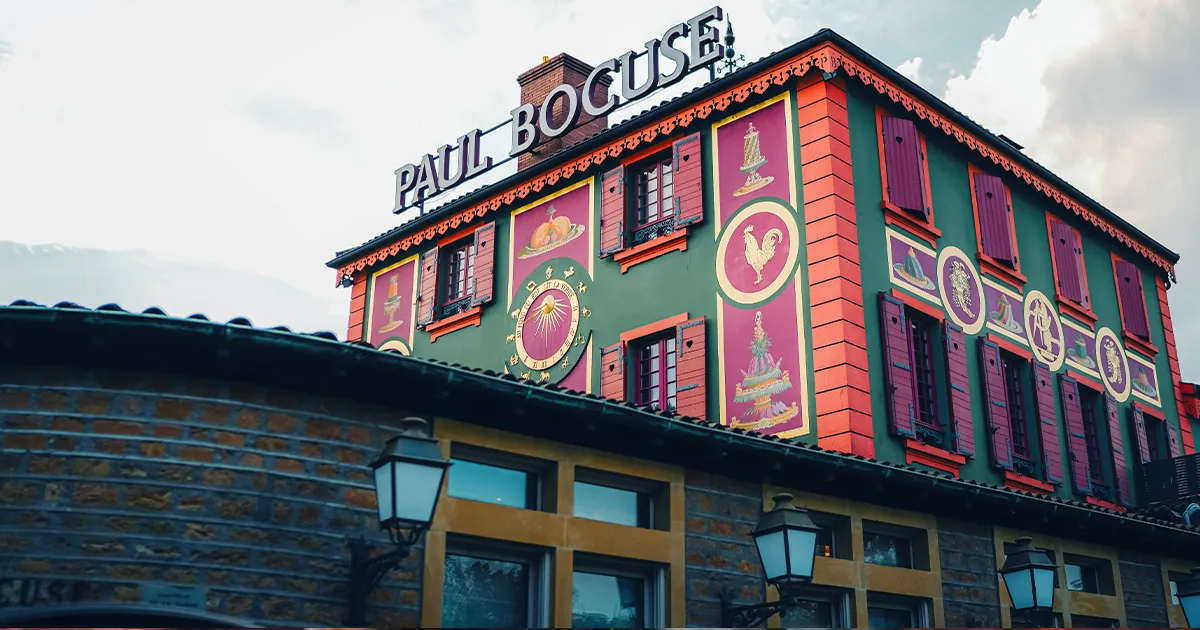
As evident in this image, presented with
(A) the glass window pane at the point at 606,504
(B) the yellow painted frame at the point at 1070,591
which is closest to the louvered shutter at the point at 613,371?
(B) the yellow painted frame at the point at 1070,591

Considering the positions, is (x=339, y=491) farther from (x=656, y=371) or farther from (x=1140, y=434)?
(x=1140, y=434)

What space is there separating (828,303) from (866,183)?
2.18 metres

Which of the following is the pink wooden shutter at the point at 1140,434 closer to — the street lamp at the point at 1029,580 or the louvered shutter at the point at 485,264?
the street lamp at the point at 1029,580

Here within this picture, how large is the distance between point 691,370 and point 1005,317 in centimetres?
530

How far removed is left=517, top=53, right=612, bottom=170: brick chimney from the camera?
21.4 meters

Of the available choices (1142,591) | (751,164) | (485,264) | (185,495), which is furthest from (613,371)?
(185,495)

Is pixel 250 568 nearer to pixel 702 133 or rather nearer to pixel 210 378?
pixel 210 378

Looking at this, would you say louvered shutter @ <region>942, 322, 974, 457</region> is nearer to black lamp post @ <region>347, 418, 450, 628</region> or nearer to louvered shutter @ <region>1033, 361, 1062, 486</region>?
louvered shutter @ <region>1033, 361, 1062, 486</region>

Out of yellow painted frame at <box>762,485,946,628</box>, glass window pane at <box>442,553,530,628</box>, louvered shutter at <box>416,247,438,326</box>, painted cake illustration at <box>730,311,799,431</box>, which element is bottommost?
glass window pane at <box>442,553,530,628</box>

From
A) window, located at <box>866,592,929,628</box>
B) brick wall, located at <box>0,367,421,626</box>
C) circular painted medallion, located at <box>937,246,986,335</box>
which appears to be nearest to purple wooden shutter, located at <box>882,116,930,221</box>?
circular painted medallion, located at <box>937,246,986,335</box>

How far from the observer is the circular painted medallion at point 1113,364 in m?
20.8

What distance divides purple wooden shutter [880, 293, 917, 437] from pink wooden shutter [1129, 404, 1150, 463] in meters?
6.78

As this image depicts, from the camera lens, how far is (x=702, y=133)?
1780cm

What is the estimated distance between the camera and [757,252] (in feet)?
54.1
